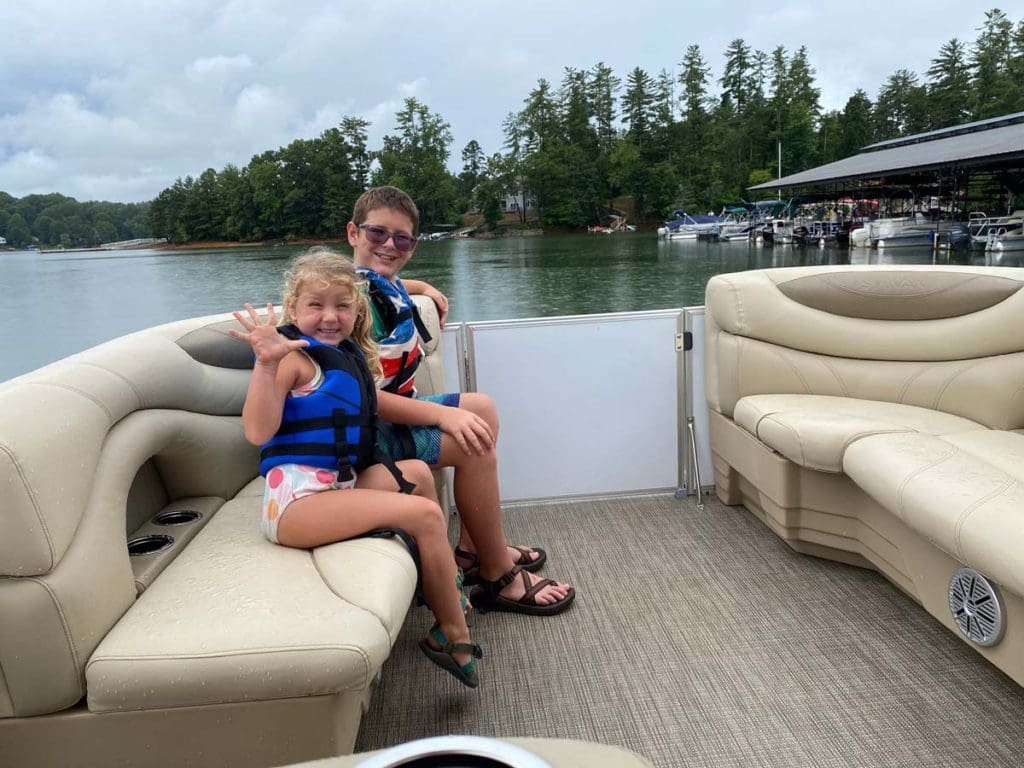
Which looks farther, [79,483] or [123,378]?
[123,378]

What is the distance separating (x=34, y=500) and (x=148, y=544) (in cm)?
45

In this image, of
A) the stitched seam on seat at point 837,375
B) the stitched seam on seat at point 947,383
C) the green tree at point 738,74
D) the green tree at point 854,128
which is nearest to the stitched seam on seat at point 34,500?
the stitched seam on seat at point 837,375

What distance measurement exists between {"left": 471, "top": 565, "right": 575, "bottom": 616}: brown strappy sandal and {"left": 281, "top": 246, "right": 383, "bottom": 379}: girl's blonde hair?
0.68 metres

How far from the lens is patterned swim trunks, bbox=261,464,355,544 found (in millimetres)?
1375

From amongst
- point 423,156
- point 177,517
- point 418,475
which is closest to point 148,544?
point 177,517

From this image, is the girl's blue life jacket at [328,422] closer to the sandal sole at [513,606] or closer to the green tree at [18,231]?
the sandal sole at [513,606]

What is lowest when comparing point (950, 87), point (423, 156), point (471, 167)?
point (423, 156)

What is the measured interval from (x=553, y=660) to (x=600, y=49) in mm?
68260

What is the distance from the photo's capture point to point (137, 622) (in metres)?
1.12

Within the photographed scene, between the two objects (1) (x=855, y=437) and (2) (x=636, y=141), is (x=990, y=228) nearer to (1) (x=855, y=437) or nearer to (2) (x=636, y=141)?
(1) (x=855, y=437)

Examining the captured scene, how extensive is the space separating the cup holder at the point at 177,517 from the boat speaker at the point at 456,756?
121cm

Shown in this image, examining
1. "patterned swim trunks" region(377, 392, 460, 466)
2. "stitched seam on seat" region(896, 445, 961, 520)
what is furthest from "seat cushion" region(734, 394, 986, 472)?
"patterned swim trunks" region(377, 392, 460, 466)

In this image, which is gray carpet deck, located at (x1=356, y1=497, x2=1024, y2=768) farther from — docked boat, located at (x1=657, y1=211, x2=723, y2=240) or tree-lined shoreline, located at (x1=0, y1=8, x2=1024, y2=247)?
docked boat, located at (x1=657, y1=211, x2=723, y2=240)

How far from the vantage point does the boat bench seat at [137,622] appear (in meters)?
1.02
